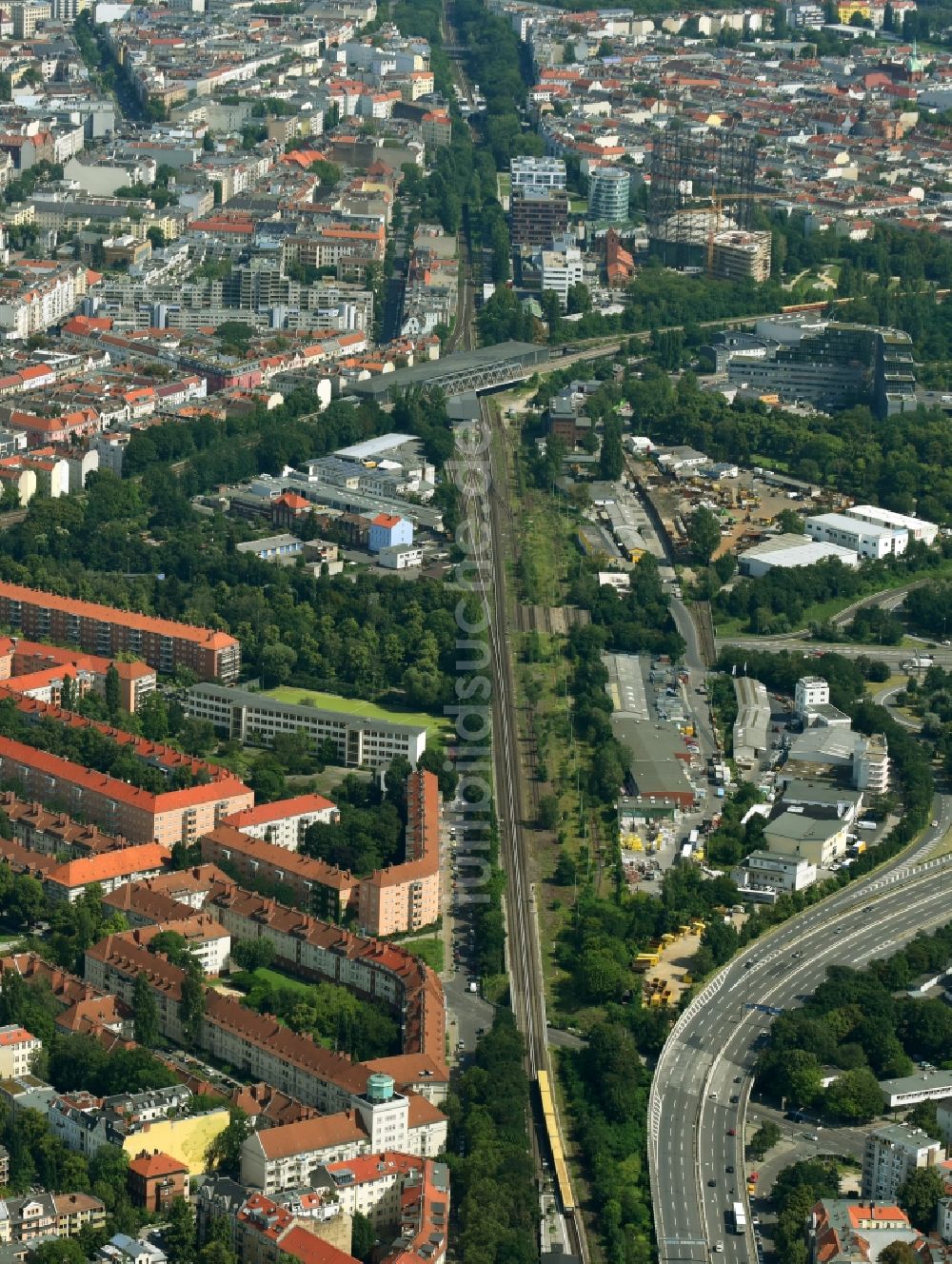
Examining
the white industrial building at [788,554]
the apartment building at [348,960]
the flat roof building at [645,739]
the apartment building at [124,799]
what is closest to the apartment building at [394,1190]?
the apartment building at [348,960]

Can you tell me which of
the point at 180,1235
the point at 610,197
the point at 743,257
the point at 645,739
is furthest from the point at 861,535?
the point at 180,1235

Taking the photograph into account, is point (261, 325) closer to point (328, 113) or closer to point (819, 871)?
point (328, 113)

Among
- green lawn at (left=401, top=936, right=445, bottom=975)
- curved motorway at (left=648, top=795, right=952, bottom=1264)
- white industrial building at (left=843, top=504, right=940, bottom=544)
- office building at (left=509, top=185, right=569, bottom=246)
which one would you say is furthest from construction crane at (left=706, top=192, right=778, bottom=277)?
green lawn at (left=401, top=936, right=445, bottom=975)

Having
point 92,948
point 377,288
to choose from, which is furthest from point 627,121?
point 92,948

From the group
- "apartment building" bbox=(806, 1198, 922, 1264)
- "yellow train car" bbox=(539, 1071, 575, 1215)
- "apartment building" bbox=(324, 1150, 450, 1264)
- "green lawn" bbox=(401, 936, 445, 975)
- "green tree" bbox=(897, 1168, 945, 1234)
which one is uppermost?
"apartment building" bbox=(324, 1150, 450, 1264)

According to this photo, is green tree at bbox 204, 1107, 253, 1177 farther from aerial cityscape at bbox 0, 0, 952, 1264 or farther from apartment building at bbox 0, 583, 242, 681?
apartment building at bbox 0, 583, 242, 681

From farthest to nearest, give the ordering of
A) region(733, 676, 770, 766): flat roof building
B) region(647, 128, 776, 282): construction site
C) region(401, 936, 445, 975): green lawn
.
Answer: region(647, 128, 776, 282): construction site, region(733, 676, 770, 766): flat roof building, region(401, 936, 445, 975): green lawn
